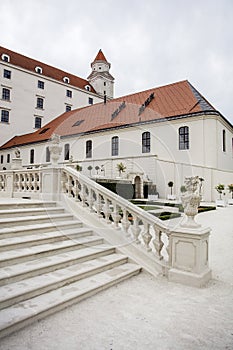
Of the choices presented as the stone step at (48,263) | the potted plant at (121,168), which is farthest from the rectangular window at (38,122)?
the stone step at (48,263)

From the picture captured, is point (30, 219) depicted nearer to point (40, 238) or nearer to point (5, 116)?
point (40, 238)

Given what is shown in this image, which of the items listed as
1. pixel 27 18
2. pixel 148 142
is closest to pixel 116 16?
pixel 27 18

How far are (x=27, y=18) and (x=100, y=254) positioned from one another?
5513 millimetres

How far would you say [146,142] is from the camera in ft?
72.5

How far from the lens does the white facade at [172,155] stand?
743 inches

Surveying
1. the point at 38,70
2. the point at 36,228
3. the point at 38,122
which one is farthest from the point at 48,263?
the point at 38,70

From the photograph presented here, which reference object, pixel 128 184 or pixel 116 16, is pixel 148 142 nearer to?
pixel 128 184

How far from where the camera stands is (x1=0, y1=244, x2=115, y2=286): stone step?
296 centimetres

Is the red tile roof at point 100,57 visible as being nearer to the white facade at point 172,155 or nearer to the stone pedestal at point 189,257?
the white facade at point 172,155

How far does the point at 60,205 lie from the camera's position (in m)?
5.55

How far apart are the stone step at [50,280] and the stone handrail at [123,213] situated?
620 mm

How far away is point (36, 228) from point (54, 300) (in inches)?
66.9

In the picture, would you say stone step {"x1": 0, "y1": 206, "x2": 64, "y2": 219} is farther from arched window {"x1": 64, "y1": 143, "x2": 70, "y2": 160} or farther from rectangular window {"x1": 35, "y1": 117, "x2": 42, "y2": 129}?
rectangular window {"x1": 35, "y1": 117, "x2": 42, "y2": 129}

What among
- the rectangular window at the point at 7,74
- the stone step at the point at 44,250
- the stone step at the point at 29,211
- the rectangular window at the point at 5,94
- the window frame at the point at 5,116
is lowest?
the stone step at the point at 44,250
